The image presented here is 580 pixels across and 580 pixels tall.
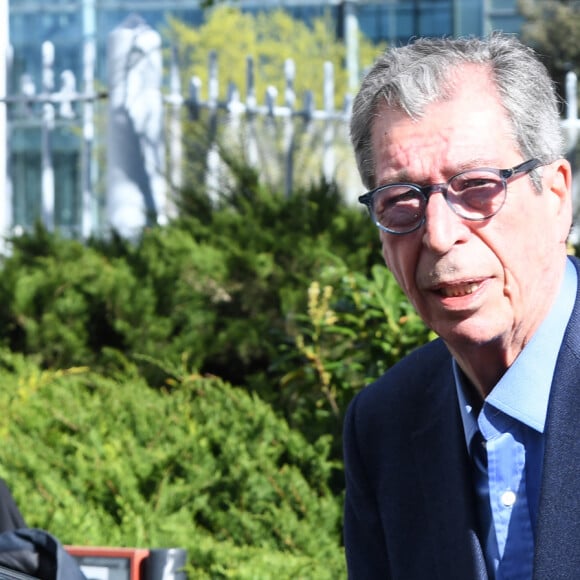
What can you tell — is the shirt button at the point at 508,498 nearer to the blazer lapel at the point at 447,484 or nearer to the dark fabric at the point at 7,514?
the blazer lapel at the point at 447,484

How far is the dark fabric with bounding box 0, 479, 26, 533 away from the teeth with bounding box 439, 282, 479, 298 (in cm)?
176

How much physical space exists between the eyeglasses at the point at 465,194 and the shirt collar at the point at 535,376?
228 mm

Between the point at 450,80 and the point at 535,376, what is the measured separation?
0.49m

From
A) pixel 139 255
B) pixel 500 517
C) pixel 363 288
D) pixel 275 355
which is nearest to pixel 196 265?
pixel 139 255

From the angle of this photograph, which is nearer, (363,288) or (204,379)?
(363,288)

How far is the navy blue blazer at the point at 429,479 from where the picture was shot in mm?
1745

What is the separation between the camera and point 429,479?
203 centimetres

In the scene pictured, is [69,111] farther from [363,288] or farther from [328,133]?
[363,288]

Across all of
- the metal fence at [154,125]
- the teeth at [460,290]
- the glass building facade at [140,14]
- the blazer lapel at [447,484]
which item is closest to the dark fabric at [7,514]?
the blazer lapel at [447,484]

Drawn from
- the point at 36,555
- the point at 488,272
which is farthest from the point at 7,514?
the point at 488,272

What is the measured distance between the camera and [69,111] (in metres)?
8.22

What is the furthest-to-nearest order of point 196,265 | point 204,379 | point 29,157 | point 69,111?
point 29,157
point 69,111
point 196,265
point 204,379

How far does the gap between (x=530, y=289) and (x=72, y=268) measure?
4.37 metres

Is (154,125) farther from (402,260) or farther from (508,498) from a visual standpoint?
(508,498)
